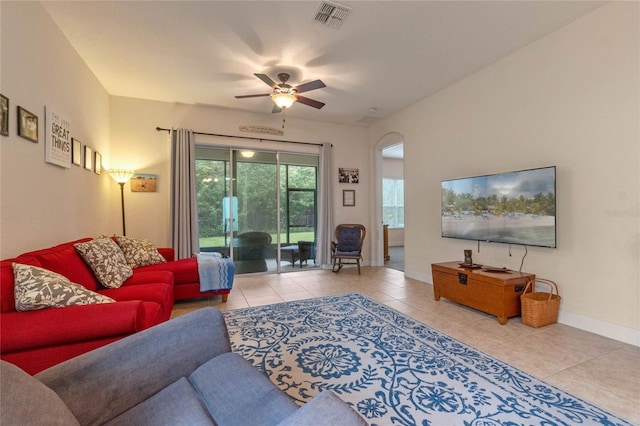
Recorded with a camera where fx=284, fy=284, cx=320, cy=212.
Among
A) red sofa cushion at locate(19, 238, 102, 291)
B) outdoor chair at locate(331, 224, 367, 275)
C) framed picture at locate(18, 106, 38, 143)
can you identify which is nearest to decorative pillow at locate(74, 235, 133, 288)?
red sofa cushion at locate(19, 238, 102, 291)

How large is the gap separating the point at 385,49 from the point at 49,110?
3390 millimetres

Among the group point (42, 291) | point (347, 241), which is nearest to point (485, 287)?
point (347, 241)

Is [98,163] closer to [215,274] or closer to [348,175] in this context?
[215,274]

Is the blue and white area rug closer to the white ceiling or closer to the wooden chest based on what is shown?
the wooden chest

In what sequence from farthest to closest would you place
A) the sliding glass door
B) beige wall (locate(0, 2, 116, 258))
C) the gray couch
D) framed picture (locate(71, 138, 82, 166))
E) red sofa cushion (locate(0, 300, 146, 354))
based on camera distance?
the sliding glass door → framed picture (locate(71, 138, 82, 166)) → beige wall (locate(0, 2, 116, 258)) → red sofa cushion (locate(0, 300, 146, 354)) → the gray couch

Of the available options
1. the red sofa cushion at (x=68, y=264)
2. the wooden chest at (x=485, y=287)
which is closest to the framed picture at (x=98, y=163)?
the red sofa cushion at (x=68, y=264)

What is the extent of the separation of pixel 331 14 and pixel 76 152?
121 inches

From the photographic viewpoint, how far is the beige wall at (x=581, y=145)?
2.45 metres

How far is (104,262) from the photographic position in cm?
264

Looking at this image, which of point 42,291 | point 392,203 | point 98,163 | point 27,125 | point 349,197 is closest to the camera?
point 42,291

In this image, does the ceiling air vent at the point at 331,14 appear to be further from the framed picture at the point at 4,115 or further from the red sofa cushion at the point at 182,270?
the red sofa cushion at the point at 182,270

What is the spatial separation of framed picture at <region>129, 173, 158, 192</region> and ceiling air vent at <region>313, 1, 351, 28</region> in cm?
356

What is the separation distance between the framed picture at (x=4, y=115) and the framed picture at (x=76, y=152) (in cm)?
113

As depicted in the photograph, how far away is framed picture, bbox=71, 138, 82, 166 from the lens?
10.0 feet
